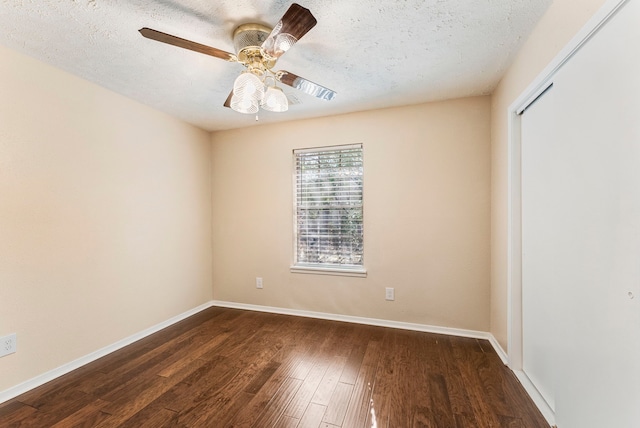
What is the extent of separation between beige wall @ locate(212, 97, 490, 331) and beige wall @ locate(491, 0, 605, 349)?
14 cm

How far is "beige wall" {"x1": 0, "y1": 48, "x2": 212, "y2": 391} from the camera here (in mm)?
1809

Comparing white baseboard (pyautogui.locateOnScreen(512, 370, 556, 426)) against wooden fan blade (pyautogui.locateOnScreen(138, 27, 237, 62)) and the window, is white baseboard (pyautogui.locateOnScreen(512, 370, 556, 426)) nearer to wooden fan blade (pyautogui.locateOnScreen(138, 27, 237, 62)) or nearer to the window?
the window

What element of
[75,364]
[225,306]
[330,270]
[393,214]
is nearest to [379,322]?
[330,270]

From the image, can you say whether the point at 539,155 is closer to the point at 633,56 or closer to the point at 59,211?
the point at 633,56

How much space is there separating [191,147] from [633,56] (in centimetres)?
364

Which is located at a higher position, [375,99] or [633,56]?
[375,99]

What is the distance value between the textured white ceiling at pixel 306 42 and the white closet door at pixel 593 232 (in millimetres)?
608

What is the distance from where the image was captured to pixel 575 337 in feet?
4.19

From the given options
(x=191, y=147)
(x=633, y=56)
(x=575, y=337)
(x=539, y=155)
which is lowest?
(x=575, y=337)

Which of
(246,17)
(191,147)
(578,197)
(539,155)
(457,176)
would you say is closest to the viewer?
(578,197)

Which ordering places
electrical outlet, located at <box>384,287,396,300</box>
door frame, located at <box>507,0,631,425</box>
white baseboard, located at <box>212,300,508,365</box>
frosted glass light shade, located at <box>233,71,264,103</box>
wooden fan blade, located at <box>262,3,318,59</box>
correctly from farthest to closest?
electrical outlet, located at <box>384,287,396,300</box>, white baseboard, located at <box>212,300,508,365</box>, door frame, located at <box>507,0,631,425</box>, frosted glass light shade, located at <box>233,71,264,103</box>, wooden fan blade, located at <box>262,3,318,59</box>

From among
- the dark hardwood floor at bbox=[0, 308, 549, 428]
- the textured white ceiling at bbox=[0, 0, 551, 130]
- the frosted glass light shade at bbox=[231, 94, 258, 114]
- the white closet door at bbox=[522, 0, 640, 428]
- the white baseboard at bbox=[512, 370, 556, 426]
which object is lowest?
the dark hardwood floor at bbox=[0, 308, 549, 428]

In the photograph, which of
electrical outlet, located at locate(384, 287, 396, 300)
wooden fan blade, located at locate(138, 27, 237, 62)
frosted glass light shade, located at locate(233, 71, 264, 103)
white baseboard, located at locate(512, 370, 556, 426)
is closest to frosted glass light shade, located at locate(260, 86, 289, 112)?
frosted glass light shade, located at locate(233, 71, 264, 103)

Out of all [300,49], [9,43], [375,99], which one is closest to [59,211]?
[9,43]
